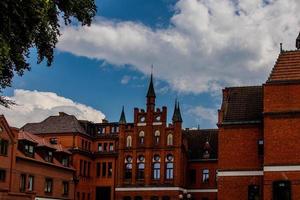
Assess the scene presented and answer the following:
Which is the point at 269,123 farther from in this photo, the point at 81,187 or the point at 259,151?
the point at 81,187

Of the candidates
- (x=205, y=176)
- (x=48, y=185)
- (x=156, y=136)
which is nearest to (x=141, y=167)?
(x=156, y=136)

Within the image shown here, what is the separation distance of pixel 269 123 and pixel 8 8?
1274 inches

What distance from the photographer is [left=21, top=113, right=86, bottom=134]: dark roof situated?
2810 inches

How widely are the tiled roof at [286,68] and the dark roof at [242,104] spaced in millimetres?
4030

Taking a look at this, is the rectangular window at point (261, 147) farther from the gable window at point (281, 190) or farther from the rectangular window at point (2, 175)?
the rectangular window at point (2, 175)

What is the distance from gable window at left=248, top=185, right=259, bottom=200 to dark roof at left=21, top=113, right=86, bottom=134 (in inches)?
1221

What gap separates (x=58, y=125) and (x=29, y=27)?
59.9 metres

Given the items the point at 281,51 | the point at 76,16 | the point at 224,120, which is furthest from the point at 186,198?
A: the point at 76,16

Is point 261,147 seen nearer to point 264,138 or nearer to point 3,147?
point 264,138

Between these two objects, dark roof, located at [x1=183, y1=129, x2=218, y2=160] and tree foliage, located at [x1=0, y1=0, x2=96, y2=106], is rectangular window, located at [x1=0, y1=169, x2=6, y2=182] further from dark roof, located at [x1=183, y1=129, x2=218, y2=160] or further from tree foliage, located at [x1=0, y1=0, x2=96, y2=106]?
tree foliage, located at [x1=0, y1=0, x2=96, y2=106]

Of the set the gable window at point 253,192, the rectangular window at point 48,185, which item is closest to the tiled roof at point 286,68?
the gable window at point 253,192

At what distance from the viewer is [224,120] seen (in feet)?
152

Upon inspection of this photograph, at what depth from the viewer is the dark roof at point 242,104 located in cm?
4609

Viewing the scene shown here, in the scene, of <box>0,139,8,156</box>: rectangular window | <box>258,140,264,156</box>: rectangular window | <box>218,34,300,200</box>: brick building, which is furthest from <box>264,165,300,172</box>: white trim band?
<box>0,139,8,156</box>: rectangular window
